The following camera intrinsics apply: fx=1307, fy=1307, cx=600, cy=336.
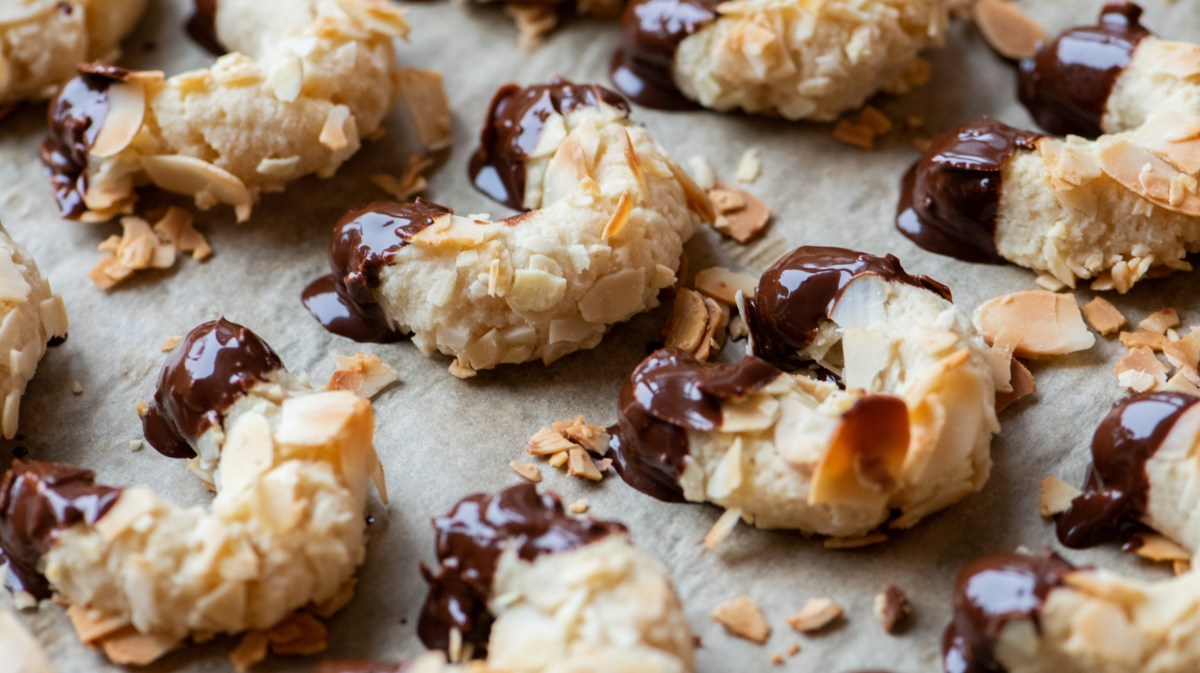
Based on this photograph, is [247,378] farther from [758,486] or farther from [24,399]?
[758,486]

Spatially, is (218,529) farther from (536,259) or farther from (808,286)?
(808,286)

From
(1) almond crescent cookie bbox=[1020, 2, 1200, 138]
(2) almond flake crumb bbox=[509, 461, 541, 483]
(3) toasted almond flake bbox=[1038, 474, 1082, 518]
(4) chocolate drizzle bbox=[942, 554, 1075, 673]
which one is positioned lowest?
(2) almond flake crumb bbox=[509, 461, 541, 483]

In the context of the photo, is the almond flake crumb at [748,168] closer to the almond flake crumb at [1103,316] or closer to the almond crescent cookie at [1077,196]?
the almond crescent cookie at [1077,196]

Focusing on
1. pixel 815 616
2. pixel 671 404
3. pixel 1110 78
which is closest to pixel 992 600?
pixel 815 616

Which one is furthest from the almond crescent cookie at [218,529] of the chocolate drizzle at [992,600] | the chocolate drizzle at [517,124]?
the chocolate drizzle at [992,600]

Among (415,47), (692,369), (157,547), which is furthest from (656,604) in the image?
(415,47)

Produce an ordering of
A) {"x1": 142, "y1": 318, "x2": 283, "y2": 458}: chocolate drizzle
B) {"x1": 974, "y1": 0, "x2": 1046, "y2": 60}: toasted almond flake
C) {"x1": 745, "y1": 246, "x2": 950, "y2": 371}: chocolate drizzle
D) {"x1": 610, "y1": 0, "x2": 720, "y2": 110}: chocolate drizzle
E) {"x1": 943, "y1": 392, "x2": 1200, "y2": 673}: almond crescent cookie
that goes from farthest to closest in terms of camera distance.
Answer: {"x1": 974, "y1": 0, "x2": 1046, "y2": 60}: toasted almond flake < {"x1": 610, "y1": 0, "x2": 720, "y2": 110}: chocolate drizzle < {"x1": 745, "y1": 246, "x2": 950, "y2": 371}: chocolate drizzle < {"x1": 142, "y1": 318, "x2": 283, "y2": 458}: chocolate drizzle < {"x1": 943, "y1": 392, "x2": 1200, "y2": 673}: almond crescent cookie

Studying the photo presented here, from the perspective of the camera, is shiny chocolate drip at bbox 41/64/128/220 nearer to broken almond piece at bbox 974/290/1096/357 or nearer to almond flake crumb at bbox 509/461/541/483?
almond flake crumb at bbox 509/461/541/483

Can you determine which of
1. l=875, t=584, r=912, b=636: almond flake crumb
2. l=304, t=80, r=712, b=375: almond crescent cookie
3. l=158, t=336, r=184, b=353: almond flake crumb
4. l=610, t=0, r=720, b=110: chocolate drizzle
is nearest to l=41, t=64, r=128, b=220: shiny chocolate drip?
l=158, t=336, r=184, b=353: almond flake crumb
